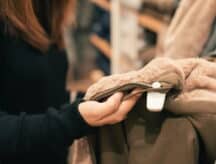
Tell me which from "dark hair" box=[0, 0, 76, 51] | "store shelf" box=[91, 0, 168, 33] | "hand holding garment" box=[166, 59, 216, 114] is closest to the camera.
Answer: "hand holding garment" box=[166, 59, 216, 114]

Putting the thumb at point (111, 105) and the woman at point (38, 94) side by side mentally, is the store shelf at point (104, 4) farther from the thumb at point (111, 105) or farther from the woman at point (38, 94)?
the thumb at point (111, 105)

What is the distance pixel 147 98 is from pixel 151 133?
61mm

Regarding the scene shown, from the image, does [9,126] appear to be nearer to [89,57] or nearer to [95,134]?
[95,134]

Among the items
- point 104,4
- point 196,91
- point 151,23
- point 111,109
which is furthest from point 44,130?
point 104,4

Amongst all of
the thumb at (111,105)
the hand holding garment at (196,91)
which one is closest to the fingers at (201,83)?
the hand holding garment at (196,91)

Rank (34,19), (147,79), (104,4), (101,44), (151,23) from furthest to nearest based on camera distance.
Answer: (101,44) → (104,4) → (151,23) → (34,19) → (147,79)

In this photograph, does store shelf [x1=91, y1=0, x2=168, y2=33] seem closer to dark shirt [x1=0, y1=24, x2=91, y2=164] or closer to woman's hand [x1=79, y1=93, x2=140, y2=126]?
dark shirt [x1=0, y1=24, x2=91, y2=164]

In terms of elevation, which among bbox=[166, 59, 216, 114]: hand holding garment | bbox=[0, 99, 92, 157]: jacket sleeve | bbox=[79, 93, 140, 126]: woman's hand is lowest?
bbox=[0, 99, 92, 157]: jacket sleeve

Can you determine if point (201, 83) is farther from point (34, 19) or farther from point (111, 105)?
point (34, 19)

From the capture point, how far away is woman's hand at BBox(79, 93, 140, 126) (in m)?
0.64

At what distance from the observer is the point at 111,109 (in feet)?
2.09

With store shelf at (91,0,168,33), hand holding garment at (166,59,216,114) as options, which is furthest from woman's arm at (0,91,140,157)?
store shelf at (91,0,168,33)

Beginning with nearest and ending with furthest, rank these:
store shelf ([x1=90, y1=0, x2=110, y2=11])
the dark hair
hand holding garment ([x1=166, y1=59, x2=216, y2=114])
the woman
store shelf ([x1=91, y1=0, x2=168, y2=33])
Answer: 1. hand holding garment ([x1=166, y1=59, x2=216, y2=114])
2. the woman
3. the dark hair
4. store shelf ([x1=91, y1=0, x2=168, y2=33])
5. store shelf ([x1=90, y1=0, x2=110, y2=11])

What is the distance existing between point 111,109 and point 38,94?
34cm
